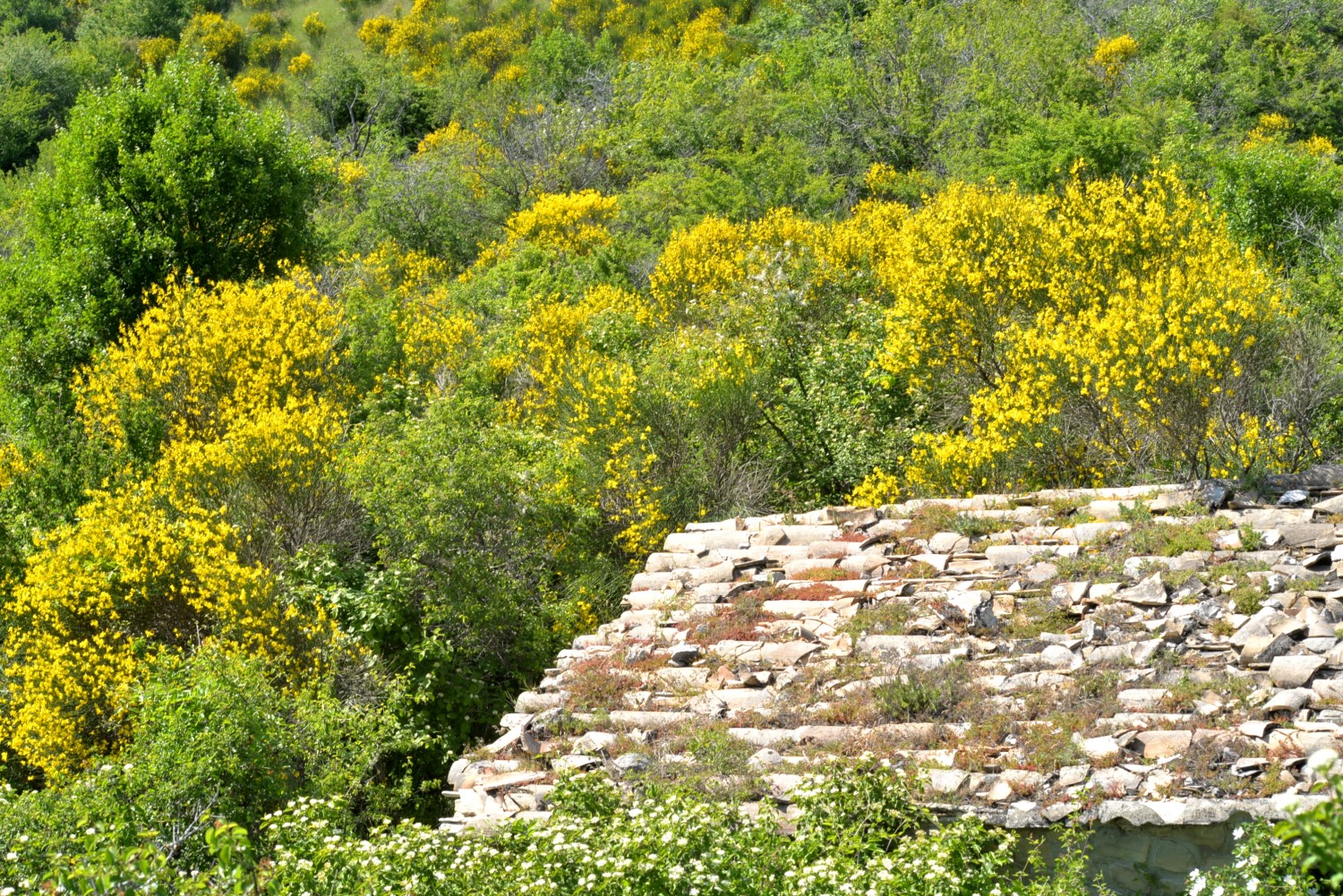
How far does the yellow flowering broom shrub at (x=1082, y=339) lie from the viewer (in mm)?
10141

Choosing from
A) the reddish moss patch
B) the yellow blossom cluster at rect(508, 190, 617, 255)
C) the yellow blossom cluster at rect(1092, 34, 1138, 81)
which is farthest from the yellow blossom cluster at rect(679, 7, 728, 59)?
the reddish moss patch

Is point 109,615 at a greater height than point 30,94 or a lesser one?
greater

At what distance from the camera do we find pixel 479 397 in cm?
1523

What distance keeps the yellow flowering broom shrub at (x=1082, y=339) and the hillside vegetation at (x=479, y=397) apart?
0.04m

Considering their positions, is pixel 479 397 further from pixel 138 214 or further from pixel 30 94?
A: pixel 30 94

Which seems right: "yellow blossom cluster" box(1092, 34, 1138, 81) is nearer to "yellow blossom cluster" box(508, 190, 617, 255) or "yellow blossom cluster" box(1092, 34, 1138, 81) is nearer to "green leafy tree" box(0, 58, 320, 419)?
"yellow blossom cluster" box(508, 190, 617, 255)

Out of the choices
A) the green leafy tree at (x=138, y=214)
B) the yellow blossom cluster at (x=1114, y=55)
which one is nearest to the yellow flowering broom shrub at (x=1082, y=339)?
the green leafy tree at (x=138, y=214)

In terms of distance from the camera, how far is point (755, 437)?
43.8ft

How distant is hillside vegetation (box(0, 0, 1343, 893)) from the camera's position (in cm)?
976

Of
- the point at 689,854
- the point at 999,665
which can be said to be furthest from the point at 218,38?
the point at 689,854

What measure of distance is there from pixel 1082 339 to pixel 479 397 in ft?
23.4

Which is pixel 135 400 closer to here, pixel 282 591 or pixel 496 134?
pixel 282 591

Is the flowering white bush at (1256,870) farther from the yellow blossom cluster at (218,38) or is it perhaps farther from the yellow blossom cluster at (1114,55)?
the yellow blossom cluster at (218,38)

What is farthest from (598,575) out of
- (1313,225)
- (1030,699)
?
(1313,225)
